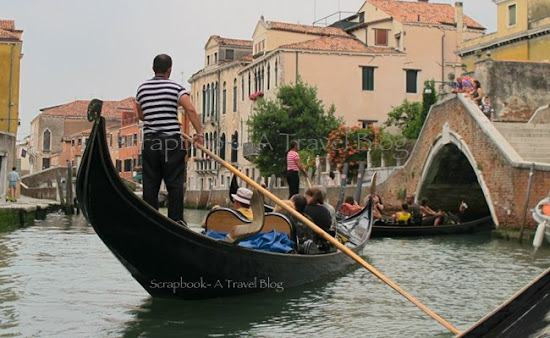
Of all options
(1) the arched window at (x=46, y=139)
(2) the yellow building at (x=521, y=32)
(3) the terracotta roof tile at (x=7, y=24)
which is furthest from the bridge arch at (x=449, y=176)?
(1) the arched window at (x=46, y=139)

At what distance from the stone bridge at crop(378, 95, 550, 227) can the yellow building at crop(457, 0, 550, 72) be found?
3708 millimetres

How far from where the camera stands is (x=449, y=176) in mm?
11336

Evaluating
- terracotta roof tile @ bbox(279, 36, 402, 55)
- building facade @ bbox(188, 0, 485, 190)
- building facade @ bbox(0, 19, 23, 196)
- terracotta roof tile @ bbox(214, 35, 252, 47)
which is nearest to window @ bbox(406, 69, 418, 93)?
building facade @ bbox(188, 0, 485, 190)

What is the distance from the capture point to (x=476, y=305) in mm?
3799

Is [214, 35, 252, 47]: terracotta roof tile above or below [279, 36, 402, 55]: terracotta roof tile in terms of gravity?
above

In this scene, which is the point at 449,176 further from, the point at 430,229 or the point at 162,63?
the point at 162,63

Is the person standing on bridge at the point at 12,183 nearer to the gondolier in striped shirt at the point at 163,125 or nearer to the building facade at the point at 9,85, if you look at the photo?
the building facade at the point at 9,85

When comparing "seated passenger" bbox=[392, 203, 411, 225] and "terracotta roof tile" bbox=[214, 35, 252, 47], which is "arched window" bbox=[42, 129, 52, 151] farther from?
"seated passenger" bbox=[392, 203, 411, 225]

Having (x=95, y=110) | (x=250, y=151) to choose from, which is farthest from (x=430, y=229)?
(x=250, y=151)

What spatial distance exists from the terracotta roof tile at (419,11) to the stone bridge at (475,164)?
738 centimetres

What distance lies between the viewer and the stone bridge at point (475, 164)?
8.18 m

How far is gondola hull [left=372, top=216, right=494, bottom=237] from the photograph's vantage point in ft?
27.5

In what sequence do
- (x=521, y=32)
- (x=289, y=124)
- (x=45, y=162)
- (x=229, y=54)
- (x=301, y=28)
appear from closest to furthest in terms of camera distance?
(x=521, y=32), (x=289, y=124), (x=301, y=28), (x=229, y=54), (x=45, y=162)

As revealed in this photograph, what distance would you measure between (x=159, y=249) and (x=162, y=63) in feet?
2.30
